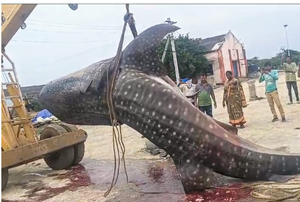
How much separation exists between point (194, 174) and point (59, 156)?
157 inches

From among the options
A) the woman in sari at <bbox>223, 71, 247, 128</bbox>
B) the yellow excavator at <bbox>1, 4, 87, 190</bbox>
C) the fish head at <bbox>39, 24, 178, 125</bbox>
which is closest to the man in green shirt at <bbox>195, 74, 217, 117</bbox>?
the woman in sari at <bbox>223, 71, 247, 128</bbox>

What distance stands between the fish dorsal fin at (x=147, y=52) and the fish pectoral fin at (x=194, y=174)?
954 mm

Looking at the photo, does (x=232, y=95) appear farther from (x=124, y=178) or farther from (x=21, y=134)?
(x=21, y=134)

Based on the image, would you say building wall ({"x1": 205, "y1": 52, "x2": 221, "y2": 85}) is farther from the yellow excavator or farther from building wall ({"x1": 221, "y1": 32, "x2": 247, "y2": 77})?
the yellow excavator

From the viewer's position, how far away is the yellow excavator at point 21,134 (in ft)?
19.4

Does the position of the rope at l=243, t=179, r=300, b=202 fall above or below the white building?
below

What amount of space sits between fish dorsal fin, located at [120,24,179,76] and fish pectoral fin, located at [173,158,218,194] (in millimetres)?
954

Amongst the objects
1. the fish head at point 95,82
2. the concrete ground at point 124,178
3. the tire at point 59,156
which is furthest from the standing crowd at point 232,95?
the fish head at point 95,82

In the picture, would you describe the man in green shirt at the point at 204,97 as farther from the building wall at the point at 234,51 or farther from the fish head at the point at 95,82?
the building wall at the point at 234,51

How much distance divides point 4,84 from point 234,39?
3680 centimetres

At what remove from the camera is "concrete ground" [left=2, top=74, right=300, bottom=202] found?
173 inches

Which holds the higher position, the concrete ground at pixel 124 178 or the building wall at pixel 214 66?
the building wall at pixel 214 66

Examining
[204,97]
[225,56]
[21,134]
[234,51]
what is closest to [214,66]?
[225,56]

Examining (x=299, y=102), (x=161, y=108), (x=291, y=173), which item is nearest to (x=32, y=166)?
(x=161, y=108)
